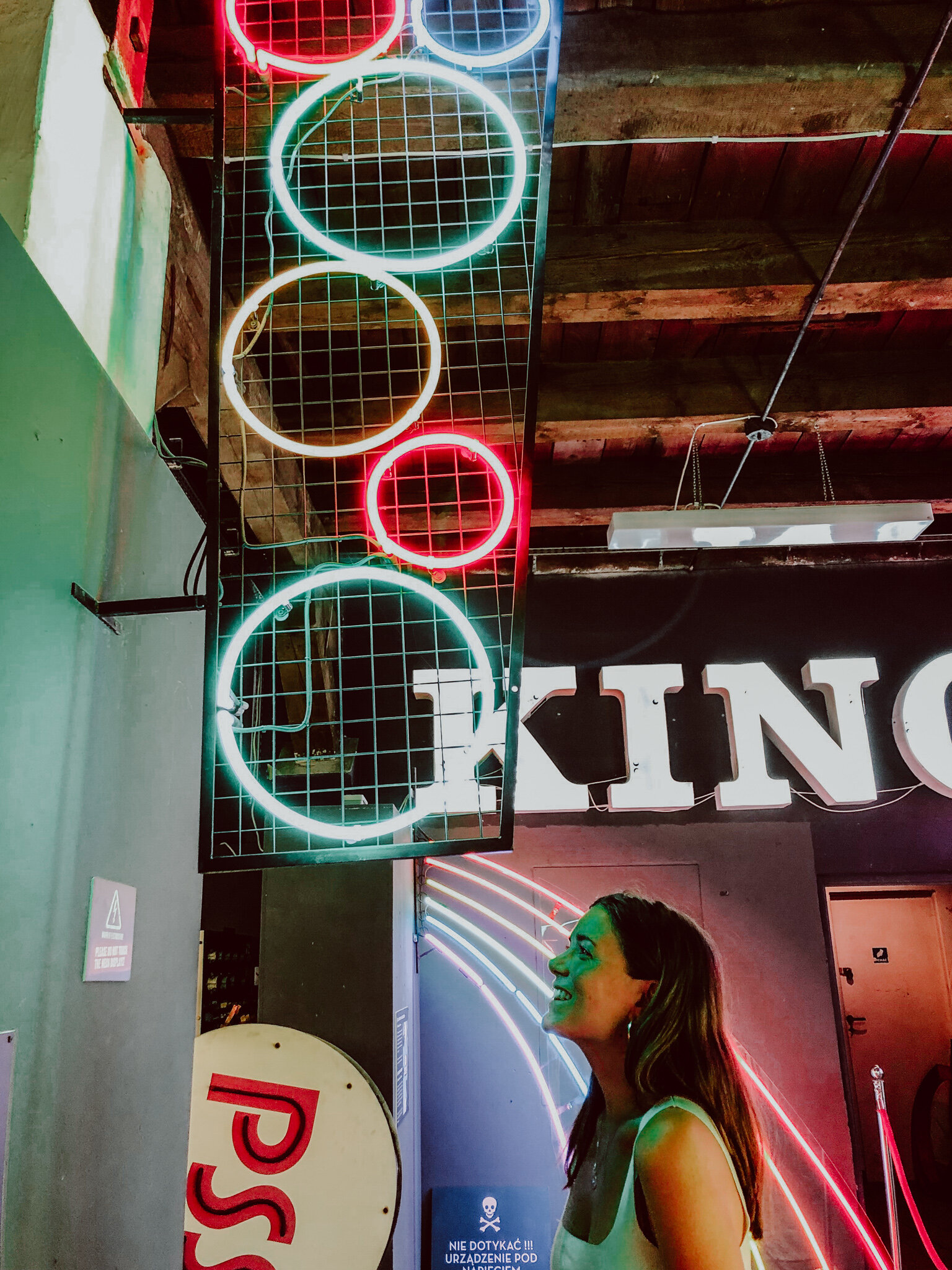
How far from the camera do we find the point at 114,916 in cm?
157

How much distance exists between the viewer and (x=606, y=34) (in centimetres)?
233

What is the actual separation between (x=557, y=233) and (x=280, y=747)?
3086 millimetres

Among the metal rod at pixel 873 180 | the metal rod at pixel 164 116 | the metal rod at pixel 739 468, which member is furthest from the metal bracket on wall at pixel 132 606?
the metal rod at pixel 739 468

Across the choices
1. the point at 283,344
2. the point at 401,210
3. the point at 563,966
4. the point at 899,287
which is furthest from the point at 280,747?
the point at 899,287

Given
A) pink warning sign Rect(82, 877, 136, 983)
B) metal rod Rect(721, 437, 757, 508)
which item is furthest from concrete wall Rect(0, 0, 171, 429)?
metal rod Rect(721, 437, 757, 508)

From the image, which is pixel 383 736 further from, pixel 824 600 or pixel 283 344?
pixel 824 600

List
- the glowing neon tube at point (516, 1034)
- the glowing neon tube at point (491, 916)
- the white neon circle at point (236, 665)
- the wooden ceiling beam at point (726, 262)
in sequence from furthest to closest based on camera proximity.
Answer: the glowing neon tube at point (491, 916) → the glowing neon tube at point (516, 1034) → the wooden ceiling beam at point (726, 262) → the white neon circle at point (236, 665)

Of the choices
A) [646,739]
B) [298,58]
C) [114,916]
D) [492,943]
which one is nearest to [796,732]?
[646,739]

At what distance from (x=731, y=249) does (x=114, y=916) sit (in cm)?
285

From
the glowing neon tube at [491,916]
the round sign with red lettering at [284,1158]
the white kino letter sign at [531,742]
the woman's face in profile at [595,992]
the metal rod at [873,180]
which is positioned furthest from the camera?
the glowing neon tube at [491,916]

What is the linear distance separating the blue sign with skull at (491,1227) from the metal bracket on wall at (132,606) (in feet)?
12.3

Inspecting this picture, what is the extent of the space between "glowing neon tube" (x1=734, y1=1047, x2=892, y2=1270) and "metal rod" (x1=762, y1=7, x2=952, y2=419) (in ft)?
10.3

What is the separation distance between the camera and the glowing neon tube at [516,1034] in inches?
172

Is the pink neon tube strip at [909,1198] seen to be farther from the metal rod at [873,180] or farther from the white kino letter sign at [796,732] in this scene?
the metal rod at [873,180]
